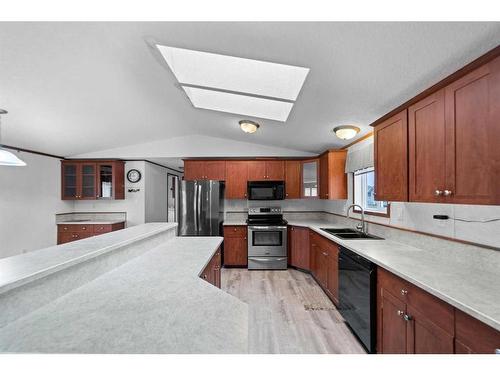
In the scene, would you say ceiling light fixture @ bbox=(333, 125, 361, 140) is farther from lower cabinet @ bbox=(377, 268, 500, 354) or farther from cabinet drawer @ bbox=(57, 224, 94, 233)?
cabinet drawer @ bbox=(57, 224, 94, 233)

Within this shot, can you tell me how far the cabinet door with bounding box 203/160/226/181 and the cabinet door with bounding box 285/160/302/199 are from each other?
1.21 meters

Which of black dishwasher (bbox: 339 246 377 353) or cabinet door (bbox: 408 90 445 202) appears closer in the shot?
cabinet door (bbox: 408 90 445 202)

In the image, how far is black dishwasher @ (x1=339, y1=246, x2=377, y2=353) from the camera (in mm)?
1720

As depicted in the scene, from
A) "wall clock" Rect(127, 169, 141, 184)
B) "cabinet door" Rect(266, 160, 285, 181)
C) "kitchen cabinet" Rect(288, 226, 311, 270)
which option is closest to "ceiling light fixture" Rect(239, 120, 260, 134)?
"cabinet door" Rect(266, 160, 285, 181)

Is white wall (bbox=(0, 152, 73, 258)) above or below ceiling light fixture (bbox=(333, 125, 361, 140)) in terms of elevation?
below

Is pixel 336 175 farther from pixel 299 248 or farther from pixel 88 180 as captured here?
pixel 88 180

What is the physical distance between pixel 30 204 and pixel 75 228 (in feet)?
2.53

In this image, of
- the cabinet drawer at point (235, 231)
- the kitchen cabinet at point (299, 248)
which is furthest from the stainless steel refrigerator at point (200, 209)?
the kitchen cabinet at point (299, 248)

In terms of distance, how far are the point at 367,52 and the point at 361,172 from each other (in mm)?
2141

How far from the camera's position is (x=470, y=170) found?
1179mm

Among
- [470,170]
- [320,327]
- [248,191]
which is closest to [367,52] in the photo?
[470,170]

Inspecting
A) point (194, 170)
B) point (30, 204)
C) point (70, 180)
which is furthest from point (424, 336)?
point (70, 180)

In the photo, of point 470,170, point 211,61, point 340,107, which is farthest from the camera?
point 340,107

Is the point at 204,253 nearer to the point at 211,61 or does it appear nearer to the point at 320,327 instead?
the point at 320,327
